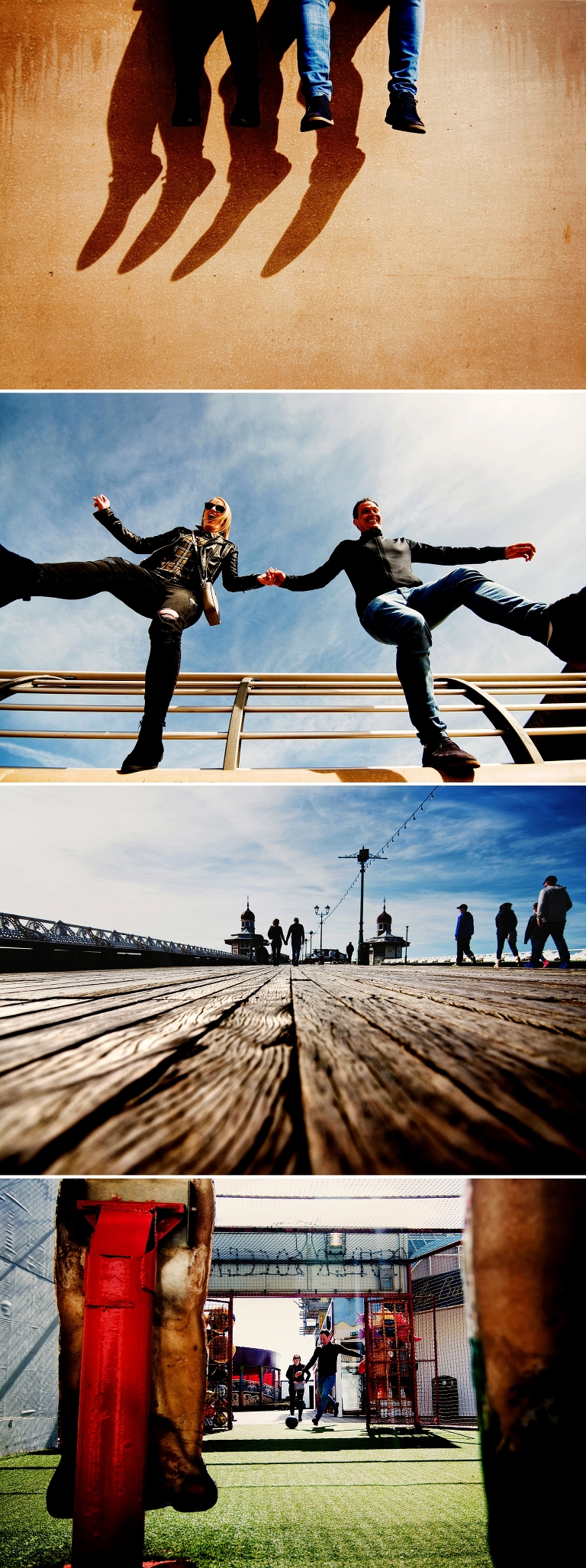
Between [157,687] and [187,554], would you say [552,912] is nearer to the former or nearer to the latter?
[157,687]

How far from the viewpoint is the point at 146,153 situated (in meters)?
2.64

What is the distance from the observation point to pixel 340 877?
1.16 meters

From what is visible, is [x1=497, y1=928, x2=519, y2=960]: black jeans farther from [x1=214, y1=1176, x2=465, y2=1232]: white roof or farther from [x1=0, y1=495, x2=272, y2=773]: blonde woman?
[x1=214, y1=1176, x2=465, y2=1232]: white roof

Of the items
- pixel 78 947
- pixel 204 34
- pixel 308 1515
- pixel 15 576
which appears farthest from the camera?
pixel 308 1515

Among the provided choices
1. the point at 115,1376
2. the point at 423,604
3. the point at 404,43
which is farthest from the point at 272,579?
the point at 115,1376

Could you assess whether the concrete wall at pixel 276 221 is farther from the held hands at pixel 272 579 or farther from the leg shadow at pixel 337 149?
the held hands at pixel 272 579

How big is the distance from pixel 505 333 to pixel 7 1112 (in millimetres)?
3159

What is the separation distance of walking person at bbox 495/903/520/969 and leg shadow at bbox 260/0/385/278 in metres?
2.76

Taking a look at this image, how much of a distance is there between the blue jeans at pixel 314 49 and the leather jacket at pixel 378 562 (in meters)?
1.67

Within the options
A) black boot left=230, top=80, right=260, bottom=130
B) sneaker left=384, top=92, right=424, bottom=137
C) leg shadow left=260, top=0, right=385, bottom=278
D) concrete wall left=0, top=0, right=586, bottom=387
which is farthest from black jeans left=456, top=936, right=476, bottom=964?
black boot left=230, top=80, right=260, bottom=130

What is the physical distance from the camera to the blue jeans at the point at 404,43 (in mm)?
2475

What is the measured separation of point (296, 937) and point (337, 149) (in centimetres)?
326

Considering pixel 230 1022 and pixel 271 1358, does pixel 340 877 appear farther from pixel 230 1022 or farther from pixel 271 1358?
pixel 271 1358

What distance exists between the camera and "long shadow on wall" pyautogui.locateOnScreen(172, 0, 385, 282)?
2611mm
